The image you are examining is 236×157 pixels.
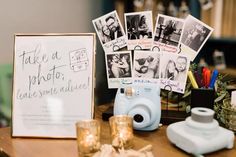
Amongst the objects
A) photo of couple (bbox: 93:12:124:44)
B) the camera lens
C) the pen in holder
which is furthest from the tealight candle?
photo of couple (bbox: 93:12:124:44)

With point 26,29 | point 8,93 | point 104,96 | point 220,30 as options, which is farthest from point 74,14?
point 220,30

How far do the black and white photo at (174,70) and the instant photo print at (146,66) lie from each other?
0.02m

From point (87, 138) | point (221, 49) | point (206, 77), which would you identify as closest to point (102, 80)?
point (221, 49)

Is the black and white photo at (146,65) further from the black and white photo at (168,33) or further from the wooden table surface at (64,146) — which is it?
the wooden table surface at (64,146)

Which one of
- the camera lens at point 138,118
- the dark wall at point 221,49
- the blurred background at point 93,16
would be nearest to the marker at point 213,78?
the camera lens at point 138,118

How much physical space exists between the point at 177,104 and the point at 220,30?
4.19 ft

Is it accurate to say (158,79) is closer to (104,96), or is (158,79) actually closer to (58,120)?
(58,120)

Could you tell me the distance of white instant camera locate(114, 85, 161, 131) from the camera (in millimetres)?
958

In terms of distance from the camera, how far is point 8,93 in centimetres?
201

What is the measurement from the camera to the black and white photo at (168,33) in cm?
107

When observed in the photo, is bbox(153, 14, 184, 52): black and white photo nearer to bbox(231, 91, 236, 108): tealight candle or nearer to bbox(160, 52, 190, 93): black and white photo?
bbox(160, 52, 190, 93): black and white photo

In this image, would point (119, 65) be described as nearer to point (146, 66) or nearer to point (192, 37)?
point (146, 66)

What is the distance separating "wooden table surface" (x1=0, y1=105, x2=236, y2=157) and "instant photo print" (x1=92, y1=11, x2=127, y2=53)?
291 millimetres

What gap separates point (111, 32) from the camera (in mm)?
1107
